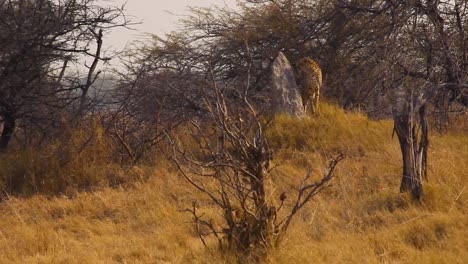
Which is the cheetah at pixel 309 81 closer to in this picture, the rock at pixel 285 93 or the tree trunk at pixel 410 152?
the rock at pixel 285 93

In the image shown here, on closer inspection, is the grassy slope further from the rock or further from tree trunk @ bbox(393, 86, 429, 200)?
the rock

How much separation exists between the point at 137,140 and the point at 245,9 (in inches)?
204

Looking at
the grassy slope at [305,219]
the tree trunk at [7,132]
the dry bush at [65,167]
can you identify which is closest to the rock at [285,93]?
the grassy slope at [305,219]

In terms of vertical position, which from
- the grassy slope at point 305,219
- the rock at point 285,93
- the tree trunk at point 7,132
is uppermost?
the rock at point 285,93

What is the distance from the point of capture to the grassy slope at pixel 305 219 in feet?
13.1

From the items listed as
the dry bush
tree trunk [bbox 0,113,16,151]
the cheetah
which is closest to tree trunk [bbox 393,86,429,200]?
the dry bush

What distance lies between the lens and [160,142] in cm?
745

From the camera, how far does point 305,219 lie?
4.84 metres

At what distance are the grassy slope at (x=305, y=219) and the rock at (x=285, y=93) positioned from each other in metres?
1.13

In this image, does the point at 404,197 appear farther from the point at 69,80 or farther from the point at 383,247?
the point at 69,80

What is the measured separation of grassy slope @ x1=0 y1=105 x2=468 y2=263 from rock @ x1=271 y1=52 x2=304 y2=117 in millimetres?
1129

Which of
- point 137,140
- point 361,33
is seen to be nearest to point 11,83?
point 137,140

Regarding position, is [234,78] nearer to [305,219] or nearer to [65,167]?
[65,167]

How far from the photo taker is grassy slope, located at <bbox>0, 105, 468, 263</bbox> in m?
4.00
